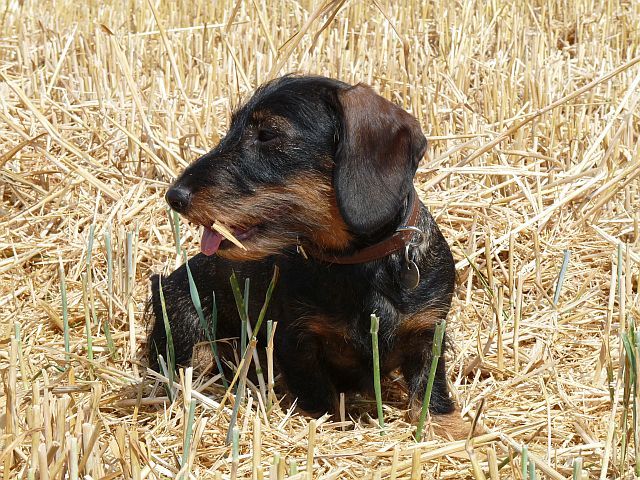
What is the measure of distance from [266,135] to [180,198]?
423 millimetres

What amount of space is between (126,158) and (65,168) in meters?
0.44

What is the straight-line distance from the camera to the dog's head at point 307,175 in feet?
11.2

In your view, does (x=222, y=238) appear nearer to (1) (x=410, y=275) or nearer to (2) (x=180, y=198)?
(2) (x=180, y=198)

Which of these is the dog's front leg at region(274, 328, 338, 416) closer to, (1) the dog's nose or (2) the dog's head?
(2) the dog's head

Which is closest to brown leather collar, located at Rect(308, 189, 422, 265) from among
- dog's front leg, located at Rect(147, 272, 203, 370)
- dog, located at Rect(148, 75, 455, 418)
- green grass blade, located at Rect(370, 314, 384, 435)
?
dog, located at Rect(148, 75, 455, 418)

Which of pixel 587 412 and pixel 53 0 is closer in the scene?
pixel 587 412

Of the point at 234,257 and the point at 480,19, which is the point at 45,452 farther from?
the point at 480,19

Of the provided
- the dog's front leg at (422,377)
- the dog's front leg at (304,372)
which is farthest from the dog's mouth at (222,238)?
the dog's front leg at (422,377)

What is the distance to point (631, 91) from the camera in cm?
582

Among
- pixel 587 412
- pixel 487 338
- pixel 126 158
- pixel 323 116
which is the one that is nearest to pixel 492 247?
pixel 487 338

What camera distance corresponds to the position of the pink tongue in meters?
3.57

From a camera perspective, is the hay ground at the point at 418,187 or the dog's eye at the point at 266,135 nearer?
the hay ground at the point at 418,187

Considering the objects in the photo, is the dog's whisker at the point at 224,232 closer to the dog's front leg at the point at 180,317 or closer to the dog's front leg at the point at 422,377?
the dog's front leg at the point at 422,377

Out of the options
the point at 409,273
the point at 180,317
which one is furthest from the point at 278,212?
the point at 180,317
